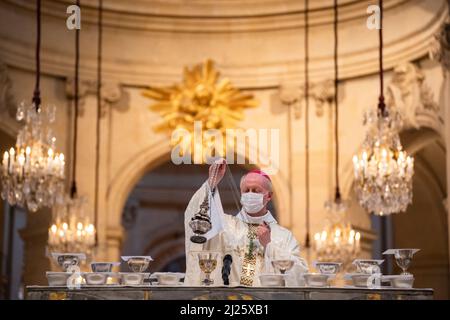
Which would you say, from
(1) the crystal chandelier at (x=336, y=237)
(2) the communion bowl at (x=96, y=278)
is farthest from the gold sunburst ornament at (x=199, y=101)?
(2) the communion bowl at (x=96, y=278)

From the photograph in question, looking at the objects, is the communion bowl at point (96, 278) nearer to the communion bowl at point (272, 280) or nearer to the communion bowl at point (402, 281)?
the communion bowl at point (272, 280)

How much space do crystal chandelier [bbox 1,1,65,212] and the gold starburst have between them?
4706 mm

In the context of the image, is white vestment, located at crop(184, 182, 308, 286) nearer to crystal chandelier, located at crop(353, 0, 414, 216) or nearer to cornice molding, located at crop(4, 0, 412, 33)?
crystal chandelier, located at crop(353, 0, 414, 216)

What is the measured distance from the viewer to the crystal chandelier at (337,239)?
1908 centimetres

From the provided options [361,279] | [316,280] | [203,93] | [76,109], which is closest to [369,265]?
[361,279]

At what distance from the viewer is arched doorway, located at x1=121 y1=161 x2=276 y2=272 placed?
94.2 feet

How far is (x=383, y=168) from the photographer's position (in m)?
16.7

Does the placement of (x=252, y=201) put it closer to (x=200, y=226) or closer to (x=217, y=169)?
(x=217, y=169)

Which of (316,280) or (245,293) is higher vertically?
(316,280)

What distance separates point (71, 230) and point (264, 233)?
8.03 meters

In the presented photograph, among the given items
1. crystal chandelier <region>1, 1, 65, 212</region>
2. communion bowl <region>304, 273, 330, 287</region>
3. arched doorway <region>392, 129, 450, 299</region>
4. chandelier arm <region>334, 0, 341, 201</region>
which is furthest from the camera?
arched doorway <region>392, 129, 450, 299</region>

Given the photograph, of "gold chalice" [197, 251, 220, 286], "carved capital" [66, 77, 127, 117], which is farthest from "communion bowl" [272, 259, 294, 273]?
"carved capital" [66, 77, 127, 117]
